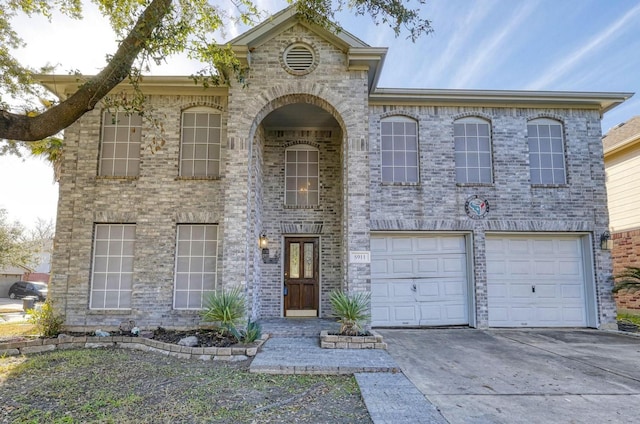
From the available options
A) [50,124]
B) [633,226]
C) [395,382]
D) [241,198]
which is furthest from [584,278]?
[50,124]

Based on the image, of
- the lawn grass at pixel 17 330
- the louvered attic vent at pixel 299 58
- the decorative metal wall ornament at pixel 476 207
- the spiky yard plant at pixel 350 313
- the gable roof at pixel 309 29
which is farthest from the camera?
the decorative metal wall ornament at pixel 476 207

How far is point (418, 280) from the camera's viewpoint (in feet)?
30.4

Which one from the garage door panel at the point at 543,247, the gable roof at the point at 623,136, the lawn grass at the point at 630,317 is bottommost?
the lawn grass at the point at 630,317

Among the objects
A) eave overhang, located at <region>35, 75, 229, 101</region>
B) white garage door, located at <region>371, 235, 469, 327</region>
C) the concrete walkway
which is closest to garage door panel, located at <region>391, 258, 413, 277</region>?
white garage door, located at <region>371, 235, 469, 327</region>

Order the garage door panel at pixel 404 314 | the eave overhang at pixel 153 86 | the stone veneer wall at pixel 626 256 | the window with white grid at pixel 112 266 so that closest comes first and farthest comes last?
the window with white grid at pixel 112 266, the eave overhang at pixel 153 86, the garage door panel at pixel 404 314, the stone veneer wall at pixel 626 256

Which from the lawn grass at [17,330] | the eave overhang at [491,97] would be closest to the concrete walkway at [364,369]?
the lawn grass at [17,330]

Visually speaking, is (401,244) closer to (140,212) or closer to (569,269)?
(569,269)

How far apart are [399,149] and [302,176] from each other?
2.69m

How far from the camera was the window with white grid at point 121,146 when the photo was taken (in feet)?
29.6

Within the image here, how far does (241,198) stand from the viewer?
25.8 ft

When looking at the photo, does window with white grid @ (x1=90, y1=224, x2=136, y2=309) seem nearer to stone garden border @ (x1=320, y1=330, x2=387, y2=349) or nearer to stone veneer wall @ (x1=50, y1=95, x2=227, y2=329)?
stone veneer wall @ (x1=50, y1=95, x2=227, y2=329)

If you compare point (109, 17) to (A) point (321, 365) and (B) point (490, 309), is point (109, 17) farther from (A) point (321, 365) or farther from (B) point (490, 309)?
(B) point (490, 309)

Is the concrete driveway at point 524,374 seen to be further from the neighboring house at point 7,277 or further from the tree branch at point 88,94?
the neighboring house at point 7,277

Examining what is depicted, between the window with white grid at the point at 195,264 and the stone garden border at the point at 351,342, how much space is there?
10.9 ft
